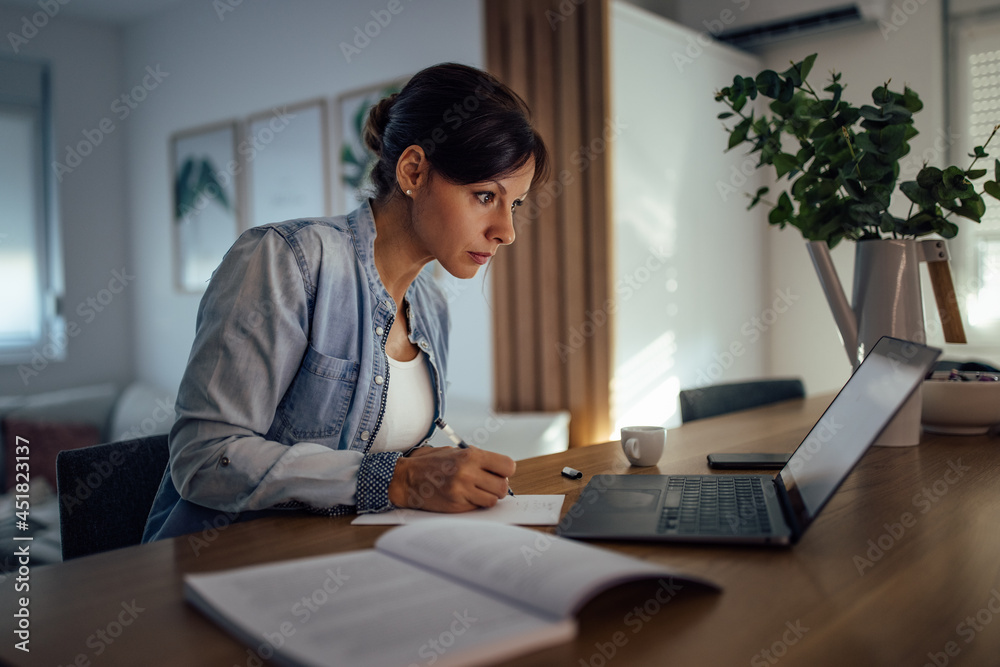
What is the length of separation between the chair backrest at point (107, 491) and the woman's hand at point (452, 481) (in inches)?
Result: 18.9

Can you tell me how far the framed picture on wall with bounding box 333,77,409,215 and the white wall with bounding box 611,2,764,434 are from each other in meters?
1.17

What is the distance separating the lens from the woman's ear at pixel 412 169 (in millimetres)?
1301

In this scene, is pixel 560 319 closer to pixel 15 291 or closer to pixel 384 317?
pixel 384 317

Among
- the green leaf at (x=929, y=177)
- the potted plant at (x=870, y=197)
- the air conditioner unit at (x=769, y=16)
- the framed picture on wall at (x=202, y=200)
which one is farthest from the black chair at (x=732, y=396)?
the framed picture on wall at (x=202, y=200)

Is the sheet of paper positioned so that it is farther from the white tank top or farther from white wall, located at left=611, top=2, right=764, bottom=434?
white wall, located at left=611, top=2, right=764, bottom=434

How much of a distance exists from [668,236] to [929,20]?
146cm

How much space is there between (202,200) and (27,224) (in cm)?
107

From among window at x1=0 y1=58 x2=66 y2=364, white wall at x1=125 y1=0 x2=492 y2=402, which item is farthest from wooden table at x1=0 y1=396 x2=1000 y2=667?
window at x1=0 y1=58 x2=66 y2=364

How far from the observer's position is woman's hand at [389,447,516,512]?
93 centimetres

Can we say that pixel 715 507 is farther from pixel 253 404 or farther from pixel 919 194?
pixel 919 194

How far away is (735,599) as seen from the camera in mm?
665

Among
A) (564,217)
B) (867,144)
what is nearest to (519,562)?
(867,144)

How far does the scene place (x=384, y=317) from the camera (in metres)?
1.26

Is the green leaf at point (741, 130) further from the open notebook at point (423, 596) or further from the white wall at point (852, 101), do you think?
the white wall at point (852, 101)
